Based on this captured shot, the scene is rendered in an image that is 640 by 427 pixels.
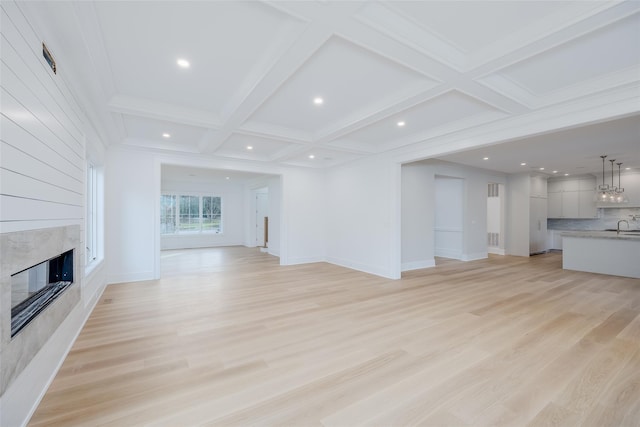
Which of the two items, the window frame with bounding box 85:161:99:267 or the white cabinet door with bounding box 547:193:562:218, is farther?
the white cabinet door with bounding box 547:193:562:218

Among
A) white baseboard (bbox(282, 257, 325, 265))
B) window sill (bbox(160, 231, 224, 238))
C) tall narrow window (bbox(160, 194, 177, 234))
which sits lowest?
white baseboard (bbox(282, 257, 325, 265))

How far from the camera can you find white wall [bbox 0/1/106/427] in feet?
4.87

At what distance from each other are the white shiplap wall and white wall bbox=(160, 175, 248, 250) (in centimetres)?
780

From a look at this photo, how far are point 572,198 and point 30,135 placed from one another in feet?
41.7

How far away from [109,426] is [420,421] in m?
1.87

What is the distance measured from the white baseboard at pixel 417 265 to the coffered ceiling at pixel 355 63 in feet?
10.6

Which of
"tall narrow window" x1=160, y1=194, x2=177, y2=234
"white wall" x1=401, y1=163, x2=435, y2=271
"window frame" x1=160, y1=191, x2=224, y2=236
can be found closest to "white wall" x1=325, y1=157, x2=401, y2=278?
"white wall" x1=401, y1=163, x2=435, y2=271

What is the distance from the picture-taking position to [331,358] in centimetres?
246

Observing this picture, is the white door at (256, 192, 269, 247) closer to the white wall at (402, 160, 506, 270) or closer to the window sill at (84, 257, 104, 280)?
the white wall at (402, 160, 506, 270)

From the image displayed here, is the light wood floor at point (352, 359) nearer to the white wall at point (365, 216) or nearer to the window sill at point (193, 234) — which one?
the white wall at point (365, 216)

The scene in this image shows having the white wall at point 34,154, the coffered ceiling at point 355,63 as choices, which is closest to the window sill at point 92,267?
the white wall at point 34,154

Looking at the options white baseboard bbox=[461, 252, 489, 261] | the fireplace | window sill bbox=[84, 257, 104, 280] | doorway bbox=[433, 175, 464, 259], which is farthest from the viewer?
doorway bbox=[433, 175, 464, 259]

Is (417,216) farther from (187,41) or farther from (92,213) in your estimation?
(92,213)

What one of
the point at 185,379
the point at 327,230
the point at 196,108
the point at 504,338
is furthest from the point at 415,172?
the point at 185,379
